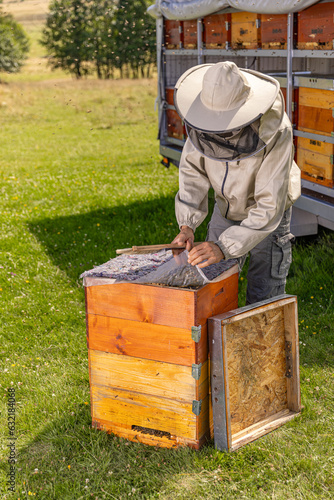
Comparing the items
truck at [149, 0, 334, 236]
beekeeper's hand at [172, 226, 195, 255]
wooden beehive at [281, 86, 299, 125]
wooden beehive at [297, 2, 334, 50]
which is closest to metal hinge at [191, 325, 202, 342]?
beekeeper's hand at [172, 226, 195, 255]

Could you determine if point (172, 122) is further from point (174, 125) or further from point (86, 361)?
point (86, 361)

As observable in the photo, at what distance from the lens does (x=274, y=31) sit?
15.8ft

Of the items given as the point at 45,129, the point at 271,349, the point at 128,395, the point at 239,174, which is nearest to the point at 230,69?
the point at 239,174

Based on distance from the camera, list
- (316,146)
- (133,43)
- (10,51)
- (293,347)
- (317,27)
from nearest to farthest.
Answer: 1. (293,347)
2. (317,27)
3. (316,146)
4. (133,43)
5. (10,51)

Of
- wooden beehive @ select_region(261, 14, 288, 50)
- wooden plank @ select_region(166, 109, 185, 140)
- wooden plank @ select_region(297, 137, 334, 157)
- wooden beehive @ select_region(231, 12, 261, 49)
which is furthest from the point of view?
wooden plank @ select_region(166, 109, 185, 140)

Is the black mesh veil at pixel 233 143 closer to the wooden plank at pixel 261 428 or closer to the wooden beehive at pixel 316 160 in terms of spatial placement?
the wooden plank at pixel 261 428

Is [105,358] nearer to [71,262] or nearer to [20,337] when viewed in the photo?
[20,337]

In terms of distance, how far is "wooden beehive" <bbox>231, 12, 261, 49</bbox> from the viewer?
5027 mm

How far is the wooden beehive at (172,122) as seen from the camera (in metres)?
6.89

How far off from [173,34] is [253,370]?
197 inches

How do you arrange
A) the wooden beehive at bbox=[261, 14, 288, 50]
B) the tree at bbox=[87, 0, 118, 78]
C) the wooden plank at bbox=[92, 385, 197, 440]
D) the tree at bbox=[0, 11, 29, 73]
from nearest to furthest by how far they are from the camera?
the wooden plank at bbox=[92, 385, 197, 440]
the wooden beehive at bbox=[261, 14, 288, 50]
the tree at bbox=[0, 11, 29, 73]
the tree at bbox=[87, 0, 118, 78]

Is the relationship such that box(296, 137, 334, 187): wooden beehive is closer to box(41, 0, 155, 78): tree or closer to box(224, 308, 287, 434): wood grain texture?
box(224, 308, 287, 434): wood grain texture

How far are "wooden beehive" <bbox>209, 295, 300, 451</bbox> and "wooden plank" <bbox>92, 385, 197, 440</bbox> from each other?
164 millimetres

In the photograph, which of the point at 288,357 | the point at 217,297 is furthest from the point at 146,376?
the point at 288,357
